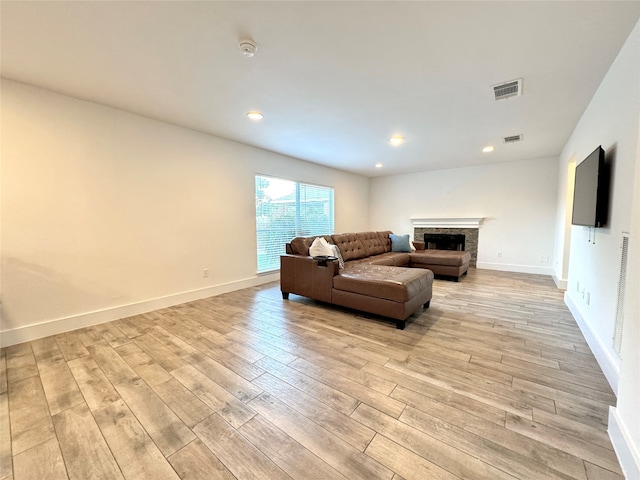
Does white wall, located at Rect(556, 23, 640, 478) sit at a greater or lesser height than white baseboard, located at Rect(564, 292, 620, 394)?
greater

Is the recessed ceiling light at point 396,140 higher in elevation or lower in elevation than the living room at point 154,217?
higher

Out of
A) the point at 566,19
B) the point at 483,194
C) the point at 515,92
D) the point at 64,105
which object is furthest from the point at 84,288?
the point at 483,194

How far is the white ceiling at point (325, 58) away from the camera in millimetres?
1593

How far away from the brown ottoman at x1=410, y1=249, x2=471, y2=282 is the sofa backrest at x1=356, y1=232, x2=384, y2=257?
0.65m

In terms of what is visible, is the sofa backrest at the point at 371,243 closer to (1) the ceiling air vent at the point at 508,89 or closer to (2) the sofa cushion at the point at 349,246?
(2) the sofa cushion at the point at 349,246

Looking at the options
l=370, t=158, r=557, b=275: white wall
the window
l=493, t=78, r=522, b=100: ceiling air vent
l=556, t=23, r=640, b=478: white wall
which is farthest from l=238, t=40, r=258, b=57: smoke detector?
l=370, t=158, r=557, b=275: white wall

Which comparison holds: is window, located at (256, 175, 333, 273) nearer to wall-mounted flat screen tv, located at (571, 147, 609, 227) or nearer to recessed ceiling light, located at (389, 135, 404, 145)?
recessed ceiling light, located at (389, 135, 404, 145)

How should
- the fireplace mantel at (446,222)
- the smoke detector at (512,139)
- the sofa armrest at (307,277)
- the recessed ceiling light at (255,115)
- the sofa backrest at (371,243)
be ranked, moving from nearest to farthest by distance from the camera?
1. the recessed ceiling light at (255,115)
2. the sofa armrest at (307,277)
3. the smoke detector at (512,139)
4. the sofa backrest at (371,243)
5. the fireplace mantel at (446,222)

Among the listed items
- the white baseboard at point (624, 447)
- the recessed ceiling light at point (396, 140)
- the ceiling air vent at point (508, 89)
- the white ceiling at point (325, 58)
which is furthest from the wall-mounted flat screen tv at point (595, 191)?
the recessed ceiling light at point (396, 140)

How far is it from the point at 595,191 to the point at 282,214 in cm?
425

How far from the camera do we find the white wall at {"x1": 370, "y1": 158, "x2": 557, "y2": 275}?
532cm

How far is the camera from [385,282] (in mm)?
2822

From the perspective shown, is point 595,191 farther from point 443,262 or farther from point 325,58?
point 443,262

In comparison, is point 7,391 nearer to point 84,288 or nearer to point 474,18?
point 84,288
